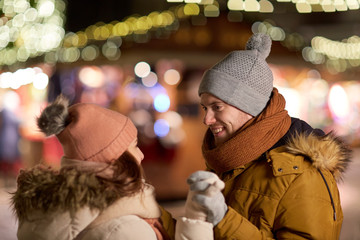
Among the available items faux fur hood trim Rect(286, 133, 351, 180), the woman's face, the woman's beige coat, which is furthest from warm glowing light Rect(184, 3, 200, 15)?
the woman's beige coat

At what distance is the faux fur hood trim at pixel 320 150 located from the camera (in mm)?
2418

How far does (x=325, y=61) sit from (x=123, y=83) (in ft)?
15.3

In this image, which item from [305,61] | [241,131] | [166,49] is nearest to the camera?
[241,131]

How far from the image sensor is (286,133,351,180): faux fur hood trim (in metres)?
2.42

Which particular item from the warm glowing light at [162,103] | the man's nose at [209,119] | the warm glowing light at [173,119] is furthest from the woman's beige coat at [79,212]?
the warm glowing light at [162,103]

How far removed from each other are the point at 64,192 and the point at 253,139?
3.33ft

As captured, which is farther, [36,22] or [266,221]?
[36,22]

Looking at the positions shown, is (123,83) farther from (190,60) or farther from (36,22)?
(36,22)

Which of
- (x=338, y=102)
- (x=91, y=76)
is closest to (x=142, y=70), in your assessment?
(x=91, y=76)

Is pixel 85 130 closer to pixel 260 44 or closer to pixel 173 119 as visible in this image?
pixel 260 44

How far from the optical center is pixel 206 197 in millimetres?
2039

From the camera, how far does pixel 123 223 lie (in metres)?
2.06

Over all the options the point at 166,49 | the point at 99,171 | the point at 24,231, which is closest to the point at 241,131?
the point at 99,171

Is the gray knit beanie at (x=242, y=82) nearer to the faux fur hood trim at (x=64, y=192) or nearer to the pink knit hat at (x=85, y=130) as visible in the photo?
the pink knit hat at (x=85, y=130)
